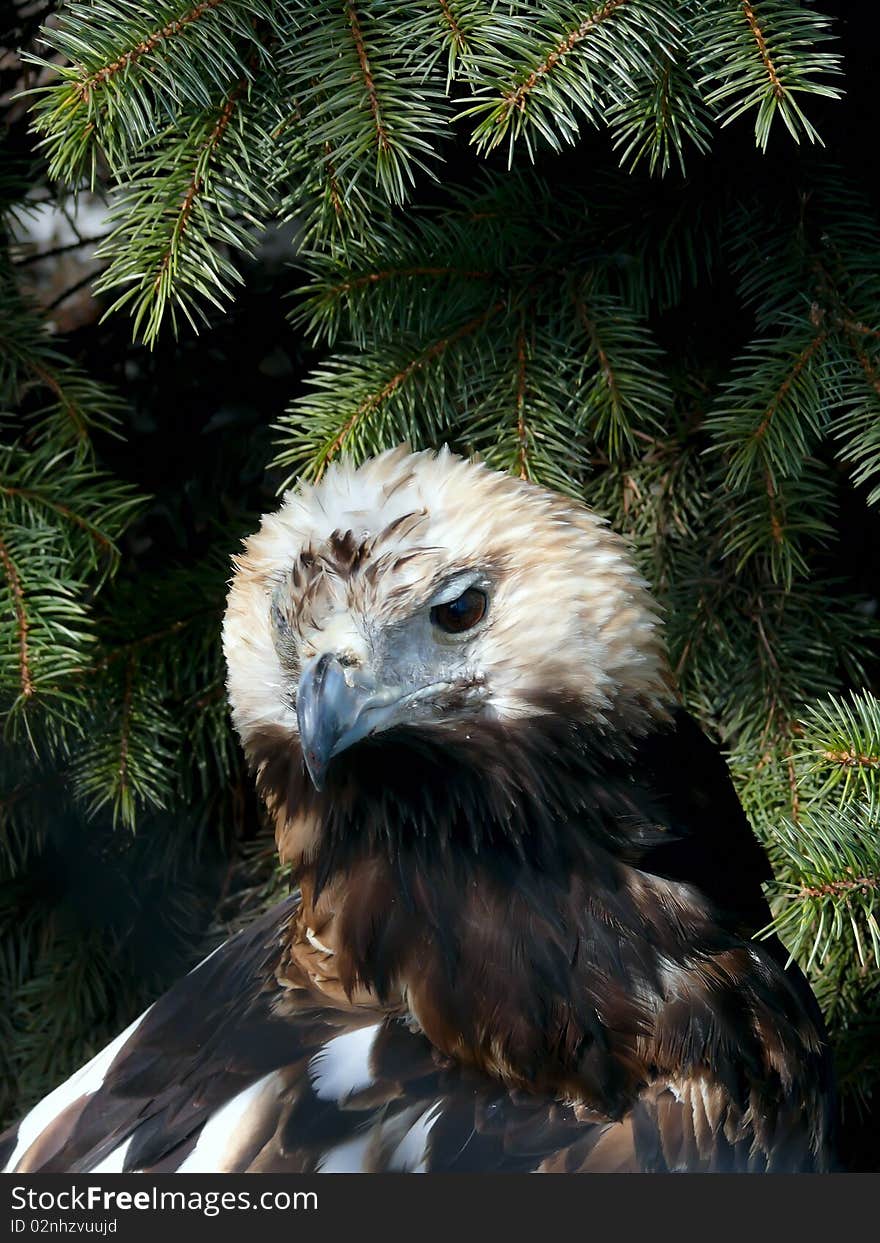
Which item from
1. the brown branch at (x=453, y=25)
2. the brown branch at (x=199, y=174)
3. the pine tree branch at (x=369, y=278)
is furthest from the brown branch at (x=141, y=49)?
the pine tree branch at (x=369, y=278)

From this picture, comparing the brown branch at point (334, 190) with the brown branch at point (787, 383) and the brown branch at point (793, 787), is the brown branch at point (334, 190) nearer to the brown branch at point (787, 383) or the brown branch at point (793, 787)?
the brown branch at point (787, 383)

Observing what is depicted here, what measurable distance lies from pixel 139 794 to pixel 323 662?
2.22 ft

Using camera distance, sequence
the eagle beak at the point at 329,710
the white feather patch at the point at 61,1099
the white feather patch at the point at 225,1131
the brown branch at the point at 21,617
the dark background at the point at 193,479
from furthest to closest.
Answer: the dark background at the point at 193,479
the brown branch at the point at 21,617
the white feather patch at the point at 61,1099
the white feather patch at the point at 225,1131
the eagle beak at the point at 329,710

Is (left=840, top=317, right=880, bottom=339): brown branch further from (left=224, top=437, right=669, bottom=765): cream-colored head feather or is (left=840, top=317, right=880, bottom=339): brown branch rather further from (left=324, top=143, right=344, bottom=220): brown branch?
(left=324, top=143, right=344, bottom=220): brown branch

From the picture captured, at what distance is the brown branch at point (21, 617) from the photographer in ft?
4.91

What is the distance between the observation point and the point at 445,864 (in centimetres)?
124

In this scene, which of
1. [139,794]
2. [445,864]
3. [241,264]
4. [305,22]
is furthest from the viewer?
[241,264]

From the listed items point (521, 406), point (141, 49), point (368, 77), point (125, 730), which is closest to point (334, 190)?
point (368, 77)

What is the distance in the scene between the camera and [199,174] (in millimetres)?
1379

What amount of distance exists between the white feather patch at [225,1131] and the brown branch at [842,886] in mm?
539

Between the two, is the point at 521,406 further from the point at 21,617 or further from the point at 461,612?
the point at 21,617

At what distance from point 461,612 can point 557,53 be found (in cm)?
52

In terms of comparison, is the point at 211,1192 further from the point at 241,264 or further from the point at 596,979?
Answer: the point at 241,264

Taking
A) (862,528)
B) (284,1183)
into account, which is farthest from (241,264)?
(284,1183)
